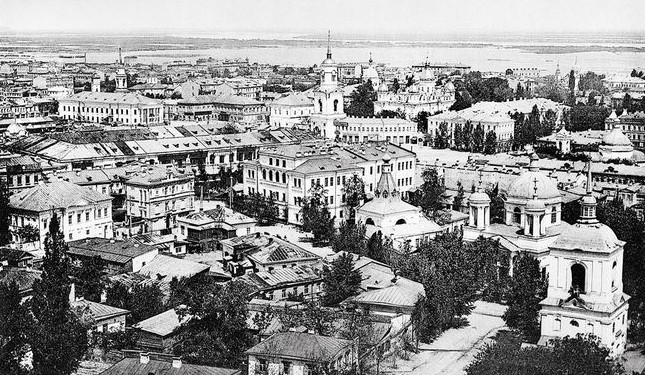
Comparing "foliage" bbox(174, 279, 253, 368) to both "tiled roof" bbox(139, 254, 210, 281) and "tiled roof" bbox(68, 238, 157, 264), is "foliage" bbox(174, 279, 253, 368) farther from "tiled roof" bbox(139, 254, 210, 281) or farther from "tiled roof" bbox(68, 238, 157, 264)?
"tiled roof" bbox(68, 238, 157, 264)

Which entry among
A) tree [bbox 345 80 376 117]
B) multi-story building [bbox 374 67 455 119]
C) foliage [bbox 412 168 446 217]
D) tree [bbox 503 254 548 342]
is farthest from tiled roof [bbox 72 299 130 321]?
multi-story building [bbox 374 67 455 119]

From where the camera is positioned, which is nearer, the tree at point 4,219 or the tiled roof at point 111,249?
the tiled roof at point 111,249

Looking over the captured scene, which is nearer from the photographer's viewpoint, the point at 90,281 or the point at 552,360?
the point at 552,360

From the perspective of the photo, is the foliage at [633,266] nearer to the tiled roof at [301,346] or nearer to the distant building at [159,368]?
the tiled roof at [301,346]

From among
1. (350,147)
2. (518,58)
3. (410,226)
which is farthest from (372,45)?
(410,226)

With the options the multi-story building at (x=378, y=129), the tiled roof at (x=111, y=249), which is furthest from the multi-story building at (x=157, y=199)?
the multi-story building at (x=378, y=129)

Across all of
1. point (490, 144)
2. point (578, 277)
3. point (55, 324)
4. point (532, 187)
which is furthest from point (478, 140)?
point (55, 324)

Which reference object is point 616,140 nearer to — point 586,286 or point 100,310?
point 586,286
